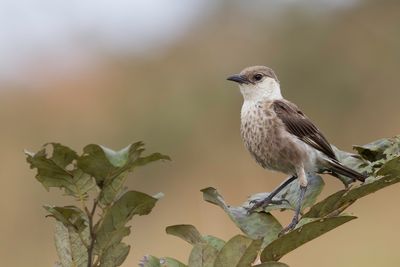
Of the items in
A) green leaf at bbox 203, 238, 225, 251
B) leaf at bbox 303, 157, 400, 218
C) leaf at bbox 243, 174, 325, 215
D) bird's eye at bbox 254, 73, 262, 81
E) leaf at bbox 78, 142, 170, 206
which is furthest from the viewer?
bird's eye at bbox 254, 73, 262, 81

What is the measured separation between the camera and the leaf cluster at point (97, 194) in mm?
1244

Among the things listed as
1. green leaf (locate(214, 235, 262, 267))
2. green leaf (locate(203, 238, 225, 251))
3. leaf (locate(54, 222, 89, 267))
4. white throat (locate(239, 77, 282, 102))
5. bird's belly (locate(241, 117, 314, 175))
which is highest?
white throat (locate(239, 77, 282, 102))

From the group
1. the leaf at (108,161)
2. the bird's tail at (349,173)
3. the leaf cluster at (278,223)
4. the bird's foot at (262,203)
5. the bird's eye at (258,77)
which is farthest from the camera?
the bird's eye at (258,77)

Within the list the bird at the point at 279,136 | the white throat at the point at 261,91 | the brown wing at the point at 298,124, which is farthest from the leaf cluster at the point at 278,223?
the white throat at the point at 261,91

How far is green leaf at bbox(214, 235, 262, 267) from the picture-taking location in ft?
4.35

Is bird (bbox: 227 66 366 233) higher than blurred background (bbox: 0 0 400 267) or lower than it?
lower

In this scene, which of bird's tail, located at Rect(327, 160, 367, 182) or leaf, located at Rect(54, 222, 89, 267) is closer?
leaf, located at Rect(54, 222, 89, 267)

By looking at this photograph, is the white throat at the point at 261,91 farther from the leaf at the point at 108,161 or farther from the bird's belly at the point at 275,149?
the leaf at the point at 108,161

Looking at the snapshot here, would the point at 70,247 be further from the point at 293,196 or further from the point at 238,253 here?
the point at 293,196

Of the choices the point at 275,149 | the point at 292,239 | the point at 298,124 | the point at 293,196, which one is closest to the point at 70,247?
the point at 292,239

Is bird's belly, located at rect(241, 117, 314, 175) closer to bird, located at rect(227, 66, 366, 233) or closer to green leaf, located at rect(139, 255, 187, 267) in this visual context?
bird, located at rect(227, 66, 366, 233)

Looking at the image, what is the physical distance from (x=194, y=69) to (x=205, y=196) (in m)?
12.8

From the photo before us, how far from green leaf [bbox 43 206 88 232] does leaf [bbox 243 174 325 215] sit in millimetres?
530

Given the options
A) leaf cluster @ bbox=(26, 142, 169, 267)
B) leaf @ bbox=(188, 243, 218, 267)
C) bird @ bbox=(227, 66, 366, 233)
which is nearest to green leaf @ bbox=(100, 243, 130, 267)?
leaf cluster @ bbox=(26, 142, 169, 267)
